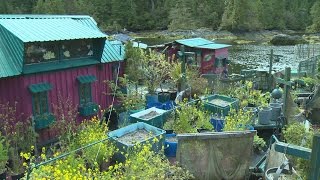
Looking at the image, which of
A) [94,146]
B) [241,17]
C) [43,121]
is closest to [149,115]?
[43,121]

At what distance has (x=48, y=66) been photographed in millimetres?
10281

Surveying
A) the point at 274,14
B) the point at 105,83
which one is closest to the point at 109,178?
the point at 105,83

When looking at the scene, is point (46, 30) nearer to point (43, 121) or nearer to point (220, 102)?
point (43, 121)

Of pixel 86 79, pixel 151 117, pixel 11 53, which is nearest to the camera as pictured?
pixel 11 53

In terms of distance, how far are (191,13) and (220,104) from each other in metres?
70.2

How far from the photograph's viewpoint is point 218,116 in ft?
36.8

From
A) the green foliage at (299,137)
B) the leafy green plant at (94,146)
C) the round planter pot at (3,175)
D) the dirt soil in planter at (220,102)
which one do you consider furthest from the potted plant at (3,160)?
the dirt soil in planter at (220,102)

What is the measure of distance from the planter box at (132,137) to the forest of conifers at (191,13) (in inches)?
2569

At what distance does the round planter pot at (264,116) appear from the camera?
11.5 metres

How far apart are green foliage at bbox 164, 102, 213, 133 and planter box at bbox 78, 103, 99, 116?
8.65 feet

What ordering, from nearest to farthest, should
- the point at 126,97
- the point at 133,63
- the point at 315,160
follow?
the point at 315,160
the point at 126,97
the point at 133,63

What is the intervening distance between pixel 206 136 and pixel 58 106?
500cm

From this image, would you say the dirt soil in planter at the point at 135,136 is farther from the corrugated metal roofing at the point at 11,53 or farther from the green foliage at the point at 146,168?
the corrugated metal roofing at the point at 11,53

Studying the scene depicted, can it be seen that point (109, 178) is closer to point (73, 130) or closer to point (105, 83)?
point (73, 130)
